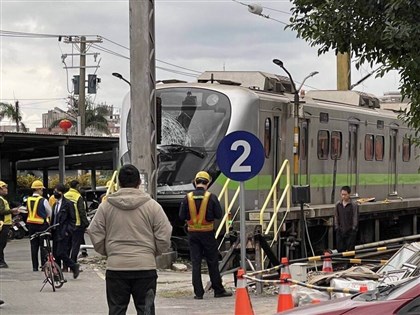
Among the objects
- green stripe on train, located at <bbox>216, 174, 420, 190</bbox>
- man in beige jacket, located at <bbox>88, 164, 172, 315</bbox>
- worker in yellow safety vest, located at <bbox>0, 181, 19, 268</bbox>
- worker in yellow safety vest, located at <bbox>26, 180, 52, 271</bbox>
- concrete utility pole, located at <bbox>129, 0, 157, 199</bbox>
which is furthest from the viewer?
green stripe on train, located at <bbox>216, 174, 420, 190</bbox>

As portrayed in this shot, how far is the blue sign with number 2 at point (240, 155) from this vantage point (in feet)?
37.0

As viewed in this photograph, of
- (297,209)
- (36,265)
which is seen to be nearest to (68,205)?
(36,265)

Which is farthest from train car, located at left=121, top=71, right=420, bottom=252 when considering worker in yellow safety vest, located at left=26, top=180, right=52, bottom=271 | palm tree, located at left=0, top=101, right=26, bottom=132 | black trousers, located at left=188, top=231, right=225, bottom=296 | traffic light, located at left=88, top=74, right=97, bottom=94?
palm tree, located at left=0, top=101, right=26, bottom=132

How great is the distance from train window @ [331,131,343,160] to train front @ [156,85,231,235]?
14.0 feet

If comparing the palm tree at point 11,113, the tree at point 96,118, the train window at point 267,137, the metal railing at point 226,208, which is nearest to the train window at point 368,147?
the train window at point 267,137

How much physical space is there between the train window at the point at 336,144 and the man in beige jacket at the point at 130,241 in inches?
531

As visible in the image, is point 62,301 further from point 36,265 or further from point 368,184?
point 368,184

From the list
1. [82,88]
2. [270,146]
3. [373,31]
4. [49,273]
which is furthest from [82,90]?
[373,31]

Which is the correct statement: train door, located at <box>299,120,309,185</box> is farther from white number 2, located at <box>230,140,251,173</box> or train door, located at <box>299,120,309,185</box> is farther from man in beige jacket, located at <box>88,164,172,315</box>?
man in beige jacket, located at <box>88,164,172,315</box>

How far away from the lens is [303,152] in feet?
64.3

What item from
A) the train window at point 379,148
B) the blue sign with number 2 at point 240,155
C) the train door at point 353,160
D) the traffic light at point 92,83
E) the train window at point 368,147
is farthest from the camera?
the traffic light at point 92,83

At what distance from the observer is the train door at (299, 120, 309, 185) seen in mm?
19433

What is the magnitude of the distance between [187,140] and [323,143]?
161 inches

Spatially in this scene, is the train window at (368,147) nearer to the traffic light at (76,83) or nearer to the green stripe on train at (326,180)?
the green stripe on train at (326,180)
